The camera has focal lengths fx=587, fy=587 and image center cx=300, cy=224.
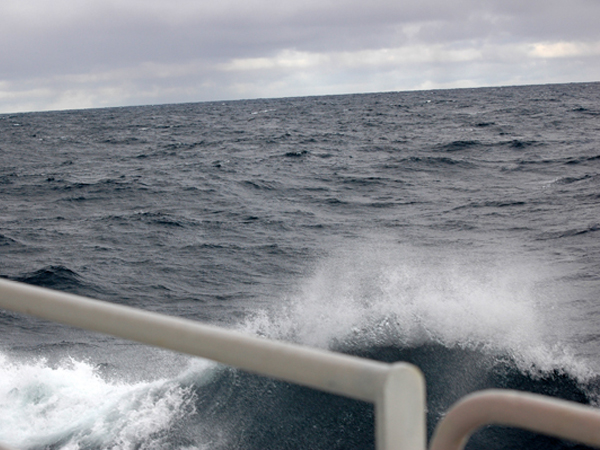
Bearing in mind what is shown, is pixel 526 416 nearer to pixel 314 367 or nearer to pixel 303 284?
pixel 314 367

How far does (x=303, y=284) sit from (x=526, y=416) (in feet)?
28.5

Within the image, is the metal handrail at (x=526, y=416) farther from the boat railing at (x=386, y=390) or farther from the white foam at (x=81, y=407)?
the white foam at (x=81, y=407)

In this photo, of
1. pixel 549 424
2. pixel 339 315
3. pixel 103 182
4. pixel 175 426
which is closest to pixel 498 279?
pixel 339 315

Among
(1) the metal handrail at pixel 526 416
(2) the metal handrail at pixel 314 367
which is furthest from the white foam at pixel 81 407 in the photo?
(1) the metal handrail at pixel 526 416

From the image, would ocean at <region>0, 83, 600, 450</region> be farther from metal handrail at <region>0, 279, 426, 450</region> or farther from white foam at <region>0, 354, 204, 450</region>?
metal handrail at <region>0, 279, 426, 450</region>

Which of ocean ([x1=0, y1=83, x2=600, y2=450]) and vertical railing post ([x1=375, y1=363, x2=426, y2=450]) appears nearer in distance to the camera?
vertical railing post ([x1=375, y1=363, x2=426, y2=450])

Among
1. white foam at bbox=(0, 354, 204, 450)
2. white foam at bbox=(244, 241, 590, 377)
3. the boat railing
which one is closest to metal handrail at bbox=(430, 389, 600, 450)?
the boat railing

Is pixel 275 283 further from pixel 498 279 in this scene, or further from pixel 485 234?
pixel 485 234

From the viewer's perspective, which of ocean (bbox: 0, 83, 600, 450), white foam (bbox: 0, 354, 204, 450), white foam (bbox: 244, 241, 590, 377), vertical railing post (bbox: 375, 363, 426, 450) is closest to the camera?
vertical railing post (bbox: 375, 363, 426, 450)

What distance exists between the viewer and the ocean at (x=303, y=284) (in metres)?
5.23

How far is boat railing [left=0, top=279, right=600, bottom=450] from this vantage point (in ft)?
2.52

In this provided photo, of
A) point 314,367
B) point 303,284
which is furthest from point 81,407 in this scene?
point 314,367

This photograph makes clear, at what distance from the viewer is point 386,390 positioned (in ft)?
2.49

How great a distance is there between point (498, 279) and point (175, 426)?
5.35 meters
